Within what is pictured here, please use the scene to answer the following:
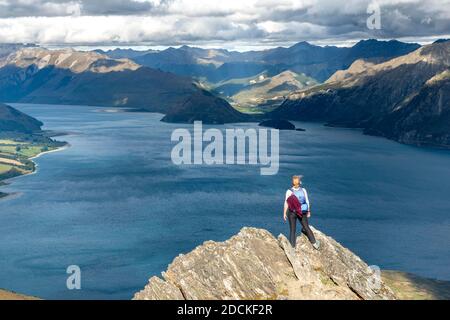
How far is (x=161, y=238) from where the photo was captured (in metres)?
193

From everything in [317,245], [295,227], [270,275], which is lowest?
[270,275]

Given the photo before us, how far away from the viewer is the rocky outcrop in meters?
51.9

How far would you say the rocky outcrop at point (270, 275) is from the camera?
51.9 metres

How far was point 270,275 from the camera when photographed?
53.3m

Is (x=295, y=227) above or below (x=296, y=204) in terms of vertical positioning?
below

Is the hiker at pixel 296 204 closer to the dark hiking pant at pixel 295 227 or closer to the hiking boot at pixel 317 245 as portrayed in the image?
the dark hiking pant at pixel 295 227

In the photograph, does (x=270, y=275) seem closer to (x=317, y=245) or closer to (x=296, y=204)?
(x=317, y=245)

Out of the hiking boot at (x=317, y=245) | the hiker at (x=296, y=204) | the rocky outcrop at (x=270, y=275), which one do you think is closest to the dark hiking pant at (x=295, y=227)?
the hiker at (x=296, y=204)

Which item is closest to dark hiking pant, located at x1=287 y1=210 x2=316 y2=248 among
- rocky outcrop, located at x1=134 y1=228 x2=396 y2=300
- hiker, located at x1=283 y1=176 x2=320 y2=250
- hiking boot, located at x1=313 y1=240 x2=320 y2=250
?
hiker, located at x1=283 y1=176 x2=320 y2=250

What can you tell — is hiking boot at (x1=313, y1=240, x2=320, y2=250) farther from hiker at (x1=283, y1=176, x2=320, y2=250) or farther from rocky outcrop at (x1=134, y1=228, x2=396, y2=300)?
hiker at (x1=283, y1=176, x2=320, y2=250)

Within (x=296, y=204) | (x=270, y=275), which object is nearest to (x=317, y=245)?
(x=270, y=275)
